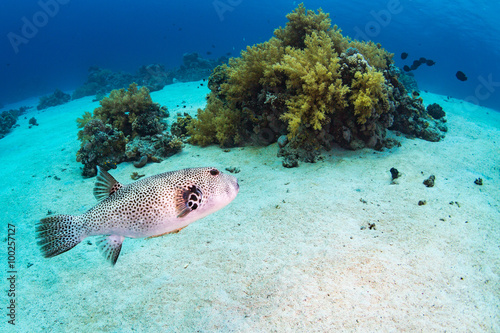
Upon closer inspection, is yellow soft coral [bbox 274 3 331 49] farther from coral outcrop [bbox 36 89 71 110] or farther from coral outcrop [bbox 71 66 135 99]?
coral outcrop [bbox 36 89 71 110]

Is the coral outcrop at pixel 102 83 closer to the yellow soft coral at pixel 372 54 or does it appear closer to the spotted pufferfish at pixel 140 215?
the yellow soft coral at pixel 372 54

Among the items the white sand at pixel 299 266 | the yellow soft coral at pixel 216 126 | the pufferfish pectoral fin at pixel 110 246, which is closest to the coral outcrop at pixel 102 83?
the yellow soft coral at pixel 216 126

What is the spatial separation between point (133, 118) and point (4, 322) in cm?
702

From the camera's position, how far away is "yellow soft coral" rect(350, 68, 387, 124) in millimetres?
5719

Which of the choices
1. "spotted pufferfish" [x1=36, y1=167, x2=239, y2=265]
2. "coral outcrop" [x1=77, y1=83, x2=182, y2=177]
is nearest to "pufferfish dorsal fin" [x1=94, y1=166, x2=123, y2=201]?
"spotted pufferfish" [x1=36, y1=167, x2=239, y2=265]

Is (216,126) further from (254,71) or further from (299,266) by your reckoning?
(299,266)

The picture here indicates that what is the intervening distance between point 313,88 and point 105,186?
527cm

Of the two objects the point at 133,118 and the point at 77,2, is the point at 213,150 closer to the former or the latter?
the point at 133,118

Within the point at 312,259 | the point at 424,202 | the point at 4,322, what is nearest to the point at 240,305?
the point at 312,259

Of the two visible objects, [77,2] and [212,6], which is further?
[212,6]

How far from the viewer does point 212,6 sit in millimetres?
119812

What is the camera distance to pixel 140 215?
181 centimetres

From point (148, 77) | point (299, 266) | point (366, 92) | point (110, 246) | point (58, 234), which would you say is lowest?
point (299, 266)

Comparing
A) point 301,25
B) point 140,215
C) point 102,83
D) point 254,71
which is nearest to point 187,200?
point 140,215
